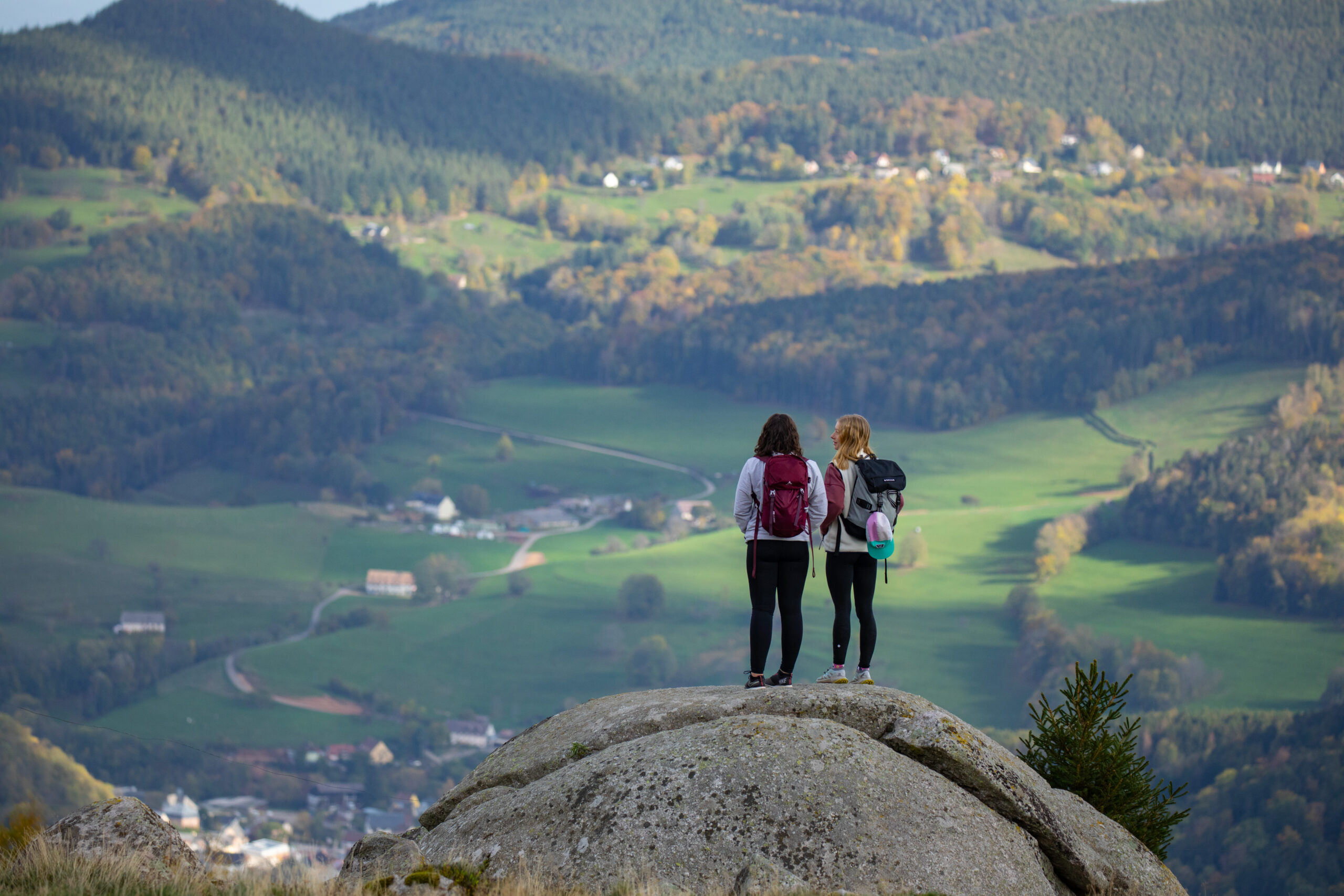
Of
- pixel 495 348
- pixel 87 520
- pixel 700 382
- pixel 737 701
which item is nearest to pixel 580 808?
pixel 737 701

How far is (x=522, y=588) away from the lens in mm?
104562

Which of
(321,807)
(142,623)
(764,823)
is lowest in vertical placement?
(321,807)

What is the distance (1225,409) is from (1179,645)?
56.0 meters

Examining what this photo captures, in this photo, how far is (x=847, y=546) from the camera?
10281 mm

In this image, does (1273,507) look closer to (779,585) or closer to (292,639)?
(292,639)

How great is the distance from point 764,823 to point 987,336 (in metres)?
171

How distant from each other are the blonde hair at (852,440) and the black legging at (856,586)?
0.78 m

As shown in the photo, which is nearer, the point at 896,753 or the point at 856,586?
the point at 896,753

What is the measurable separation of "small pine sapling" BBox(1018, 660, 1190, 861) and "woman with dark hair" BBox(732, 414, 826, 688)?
2.33 m

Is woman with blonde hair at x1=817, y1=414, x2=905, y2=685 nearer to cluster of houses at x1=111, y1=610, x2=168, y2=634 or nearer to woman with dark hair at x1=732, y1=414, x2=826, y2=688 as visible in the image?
woman with dark hair at x1=732, y1=414, x2=826, y2=688

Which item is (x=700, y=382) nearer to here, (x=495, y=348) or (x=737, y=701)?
(x=495, y=348)

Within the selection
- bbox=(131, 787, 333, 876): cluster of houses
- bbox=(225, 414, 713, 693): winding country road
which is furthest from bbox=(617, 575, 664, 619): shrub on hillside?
bbox=(131, 787, 333, 876): cluster of houses

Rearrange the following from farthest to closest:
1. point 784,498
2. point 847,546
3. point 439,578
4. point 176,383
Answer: point 176,383
point 439,578
point 847,546
point 784,498

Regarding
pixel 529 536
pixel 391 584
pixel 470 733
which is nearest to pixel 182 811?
pixel 470 733
